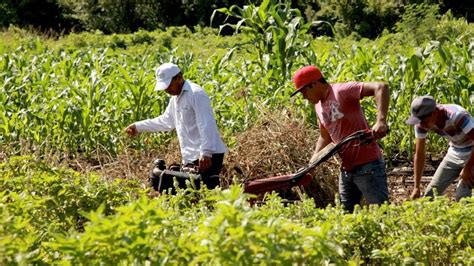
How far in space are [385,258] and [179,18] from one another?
38688 mm

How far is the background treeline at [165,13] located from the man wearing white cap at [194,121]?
2927cm

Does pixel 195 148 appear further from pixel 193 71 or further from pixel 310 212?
pixel 193 71

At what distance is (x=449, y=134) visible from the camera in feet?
23.2

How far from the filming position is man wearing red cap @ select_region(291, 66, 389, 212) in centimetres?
652

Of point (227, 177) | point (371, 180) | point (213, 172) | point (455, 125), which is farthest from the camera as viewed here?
point (227, 177)

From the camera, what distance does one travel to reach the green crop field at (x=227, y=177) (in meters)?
3.83

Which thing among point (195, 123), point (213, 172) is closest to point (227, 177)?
point (213, 172)

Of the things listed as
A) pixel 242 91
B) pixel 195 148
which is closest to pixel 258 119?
pixel 242 91

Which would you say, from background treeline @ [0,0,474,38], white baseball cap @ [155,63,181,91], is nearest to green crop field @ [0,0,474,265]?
white baseball cap @ [155,63,181,91]

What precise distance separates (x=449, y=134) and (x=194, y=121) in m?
1.95

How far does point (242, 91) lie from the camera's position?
9711mm

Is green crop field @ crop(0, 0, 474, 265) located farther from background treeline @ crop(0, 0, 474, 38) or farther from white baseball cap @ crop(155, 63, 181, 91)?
background treeline @ crop(0, 0, 474, 38)

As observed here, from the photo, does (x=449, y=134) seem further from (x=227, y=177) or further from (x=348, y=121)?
(x=227, y=177)

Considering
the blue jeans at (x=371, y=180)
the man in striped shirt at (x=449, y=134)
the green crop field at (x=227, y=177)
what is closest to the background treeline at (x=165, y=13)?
the green crop field at (x=227, y=177)
